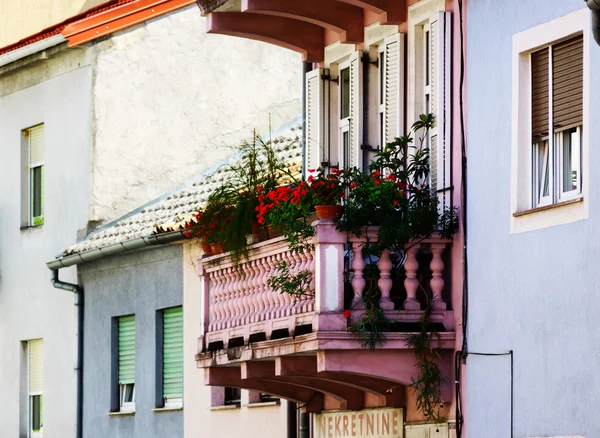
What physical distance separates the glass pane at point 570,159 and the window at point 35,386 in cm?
1539

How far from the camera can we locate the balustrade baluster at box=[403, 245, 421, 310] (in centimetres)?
1712

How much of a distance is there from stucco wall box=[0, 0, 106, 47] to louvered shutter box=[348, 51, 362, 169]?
13134 millimetres

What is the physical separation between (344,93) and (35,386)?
11.4m

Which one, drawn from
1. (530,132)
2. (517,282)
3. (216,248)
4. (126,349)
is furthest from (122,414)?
(530,132)

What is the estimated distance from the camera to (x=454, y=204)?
17219 mm

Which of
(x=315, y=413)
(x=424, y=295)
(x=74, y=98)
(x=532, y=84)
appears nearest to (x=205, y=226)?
(x=315, y=413)

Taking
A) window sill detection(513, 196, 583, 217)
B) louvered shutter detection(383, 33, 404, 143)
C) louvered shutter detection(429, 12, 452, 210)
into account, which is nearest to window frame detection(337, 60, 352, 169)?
louvered shutter detection(383, 33, 404, 143)

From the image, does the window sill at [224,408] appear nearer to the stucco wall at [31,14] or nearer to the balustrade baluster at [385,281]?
the balustrade baluster at [385,281]

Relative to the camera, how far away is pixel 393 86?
18.6 meters

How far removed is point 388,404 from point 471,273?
233cm

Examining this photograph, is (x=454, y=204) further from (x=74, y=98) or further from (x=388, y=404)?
(x=74, y=98)

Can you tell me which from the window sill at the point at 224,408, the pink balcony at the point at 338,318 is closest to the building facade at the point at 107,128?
the window sill at the point at 224,408

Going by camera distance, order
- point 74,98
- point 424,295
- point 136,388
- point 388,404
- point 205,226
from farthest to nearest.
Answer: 1. point 74,98
2. point 136,388
3. point 205,226
4. point 388,404
5. point 424,295

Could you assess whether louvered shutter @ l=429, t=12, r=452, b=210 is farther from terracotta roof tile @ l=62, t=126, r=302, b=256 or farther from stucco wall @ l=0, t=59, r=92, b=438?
stucco wall @ l=0, t=59, r=92, b=438
